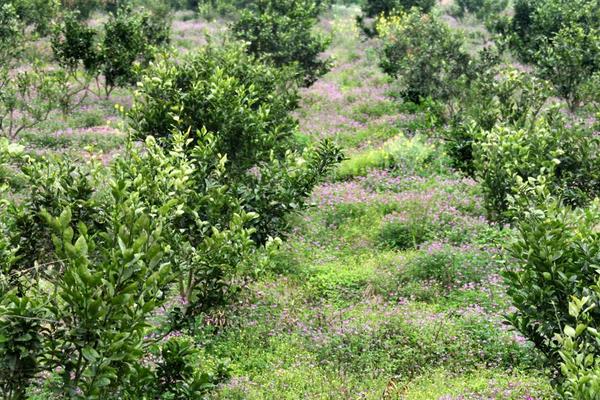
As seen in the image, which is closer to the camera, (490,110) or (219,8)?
(490,110)

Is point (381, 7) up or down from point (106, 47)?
up

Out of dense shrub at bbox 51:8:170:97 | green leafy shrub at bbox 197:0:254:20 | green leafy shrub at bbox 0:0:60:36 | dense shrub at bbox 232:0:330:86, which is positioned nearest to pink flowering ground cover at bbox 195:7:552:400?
dense shrub at bbox 232:0:330:86

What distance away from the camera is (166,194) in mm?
5699

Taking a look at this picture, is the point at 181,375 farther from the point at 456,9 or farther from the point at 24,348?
the point at 456,9

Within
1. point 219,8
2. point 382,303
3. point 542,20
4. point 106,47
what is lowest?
point 219,8

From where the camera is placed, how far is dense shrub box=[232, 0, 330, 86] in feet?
62.4

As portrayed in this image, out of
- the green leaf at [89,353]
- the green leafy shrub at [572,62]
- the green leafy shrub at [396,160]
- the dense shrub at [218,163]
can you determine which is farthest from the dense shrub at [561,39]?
the green leaf at [89,353]

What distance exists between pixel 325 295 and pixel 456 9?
33863mm

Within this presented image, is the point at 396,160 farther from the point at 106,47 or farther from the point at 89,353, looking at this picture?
the point at 89,353

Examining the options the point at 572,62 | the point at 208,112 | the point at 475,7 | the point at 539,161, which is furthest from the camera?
the point at 475,7

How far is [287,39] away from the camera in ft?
61.8

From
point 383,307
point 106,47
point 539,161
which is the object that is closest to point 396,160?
point 383,307

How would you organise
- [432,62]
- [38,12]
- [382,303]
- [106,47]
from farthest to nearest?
[38,12] → [106,47] → [432,62] → [382,303]

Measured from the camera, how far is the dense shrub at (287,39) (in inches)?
749
